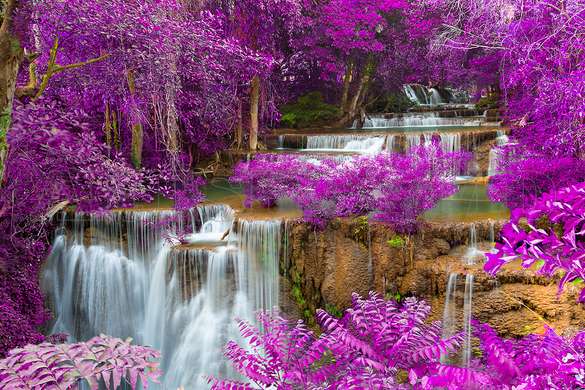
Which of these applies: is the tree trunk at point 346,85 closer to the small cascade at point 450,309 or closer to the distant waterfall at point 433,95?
the distant waterfall at point 433,95

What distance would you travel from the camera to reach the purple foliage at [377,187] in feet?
20.4

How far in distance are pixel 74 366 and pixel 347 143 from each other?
30.7 feet

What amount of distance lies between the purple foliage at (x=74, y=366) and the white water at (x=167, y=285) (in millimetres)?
4200

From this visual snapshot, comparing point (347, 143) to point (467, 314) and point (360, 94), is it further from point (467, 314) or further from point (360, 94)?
point (467, 314)

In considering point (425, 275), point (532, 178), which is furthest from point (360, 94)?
point (425, 275)

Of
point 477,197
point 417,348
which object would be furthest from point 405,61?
point 417,348

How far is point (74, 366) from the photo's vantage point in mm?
2340

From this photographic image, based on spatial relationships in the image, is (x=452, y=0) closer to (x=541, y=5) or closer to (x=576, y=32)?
(x=541, y=5)

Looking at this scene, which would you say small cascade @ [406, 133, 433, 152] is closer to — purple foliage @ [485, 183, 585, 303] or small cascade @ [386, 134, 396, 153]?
small cascade @ [386, 134, 396, 153]

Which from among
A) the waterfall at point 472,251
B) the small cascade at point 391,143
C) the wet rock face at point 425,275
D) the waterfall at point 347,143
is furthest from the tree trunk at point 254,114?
the waterfall at point 472,251

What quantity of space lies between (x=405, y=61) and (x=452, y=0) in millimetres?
5982

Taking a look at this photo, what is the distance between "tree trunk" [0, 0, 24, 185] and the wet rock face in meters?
3.89

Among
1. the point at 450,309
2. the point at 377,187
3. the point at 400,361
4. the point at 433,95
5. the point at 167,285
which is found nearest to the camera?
the point at 400,361

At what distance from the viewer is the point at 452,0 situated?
8477mm
